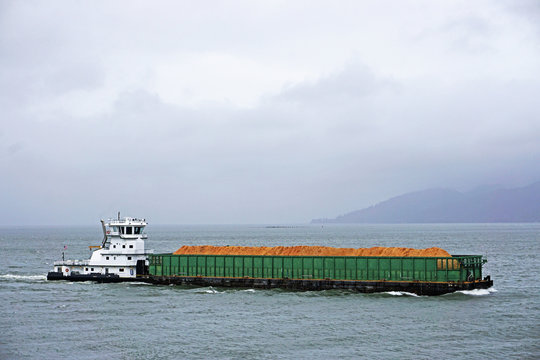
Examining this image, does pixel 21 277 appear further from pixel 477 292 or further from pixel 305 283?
pixel 477 292

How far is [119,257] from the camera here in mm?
72938

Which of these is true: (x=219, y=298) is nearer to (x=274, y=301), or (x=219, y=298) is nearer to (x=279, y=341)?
(x=274, y=301)

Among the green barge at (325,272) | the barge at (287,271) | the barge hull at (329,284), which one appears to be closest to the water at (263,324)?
the barge hull at (329,284)

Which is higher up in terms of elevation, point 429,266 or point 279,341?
point 429,266

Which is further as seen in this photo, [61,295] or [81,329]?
[61,295]

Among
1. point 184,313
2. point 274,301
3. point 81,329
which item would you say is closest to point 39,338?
point 81,329

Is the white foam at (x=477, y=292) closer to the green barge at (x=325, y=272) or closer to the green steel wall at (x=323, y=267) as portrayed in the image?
the green barge at (x=325, y=272)

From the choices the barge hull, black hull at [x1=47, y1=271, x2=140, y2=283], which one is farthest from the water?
black hull at [x1=47, y1=271, x2=140, y2=283]

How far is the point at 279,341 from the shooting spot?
4188cm

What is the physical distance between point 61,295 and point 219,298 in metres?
17.7

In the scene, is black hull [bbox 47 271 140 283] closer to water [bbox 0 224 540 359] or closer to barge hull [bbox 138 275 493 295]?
barge hull [bbox 138 275 493 295]

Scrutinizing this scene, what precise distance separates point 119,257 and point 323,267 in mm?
26003

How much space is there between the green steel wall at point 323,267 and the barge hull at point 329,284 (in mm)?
657

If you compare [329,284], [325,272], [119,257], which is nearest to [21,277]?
[119,257]
